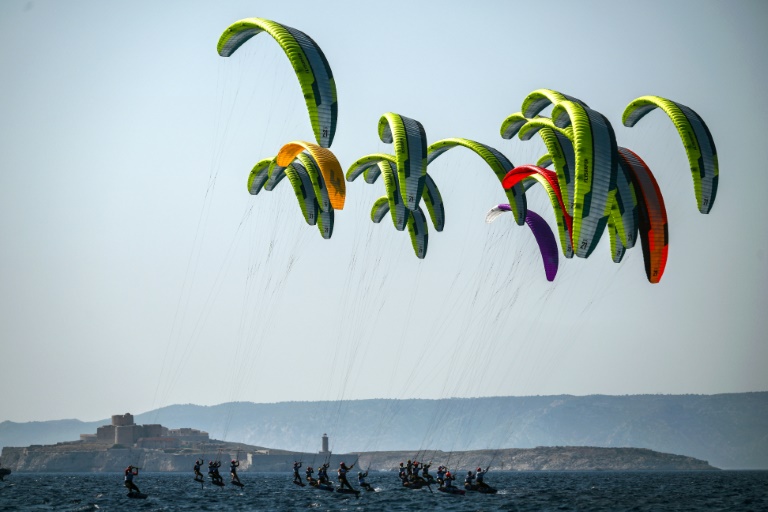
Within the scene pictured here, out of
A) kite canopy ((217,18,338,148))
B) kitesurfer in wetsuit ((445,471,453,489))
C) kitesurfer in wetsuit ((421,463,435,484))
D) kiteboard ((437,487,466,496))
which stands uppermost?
kite canopy ((217,18,338,148))

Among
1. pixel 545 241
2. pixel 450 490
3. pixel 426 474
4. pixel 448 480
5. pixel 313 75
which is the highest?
pixel 313 75

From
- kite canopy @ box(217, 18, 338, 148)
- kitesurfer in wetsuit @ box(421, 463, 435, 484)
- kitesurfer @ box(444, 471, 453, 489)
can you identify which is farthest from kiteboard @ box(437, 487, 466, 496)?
kite canopy @ box(217, 18, 338, 148)

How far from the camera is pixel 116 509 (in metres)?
53.7

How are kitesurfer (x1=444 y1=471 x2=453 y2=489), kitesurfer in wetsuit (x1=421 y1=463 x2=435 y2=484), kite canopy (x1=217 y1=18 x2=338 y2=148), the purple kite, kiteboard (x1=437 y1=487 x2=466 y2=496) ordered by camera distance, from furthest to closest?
kitesurfer in wetsuit (x1=421 y1=463 x2=435 y2=484) < kiteboard (x1=437 y1=487 x2=466 y2=496) < kitesurfer (x1=444 y1=471 x2=453 y2=489) < the purple kite < kite canopy (x1=217 y1=18 x2=338 y2=148)

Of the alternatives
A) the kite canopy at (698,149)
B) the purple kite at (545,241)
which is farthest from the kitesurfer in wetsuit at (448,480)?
the kite canopy at (698,149)

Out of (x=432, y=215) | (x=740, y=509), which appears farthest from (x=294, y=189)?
(x=740, y=509)

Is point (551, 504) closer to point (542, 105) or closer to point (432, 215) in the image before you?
point (432, 215)

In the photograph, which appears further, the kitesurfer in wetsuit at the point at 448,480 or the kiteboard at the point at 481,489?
the kiteboard at the point at 481,489

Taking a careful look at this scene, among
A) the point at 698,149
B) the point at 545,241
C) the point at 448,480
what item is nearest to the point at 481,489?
the point at 448,480

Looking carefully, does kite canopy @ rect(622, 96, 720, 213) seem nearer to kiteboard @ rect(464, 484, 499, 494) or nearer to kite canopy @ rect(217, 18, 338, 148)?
kite canopy @ rect(217, 18, 338, 148)

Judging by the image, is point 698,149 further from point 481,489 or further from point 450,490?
point 450,490

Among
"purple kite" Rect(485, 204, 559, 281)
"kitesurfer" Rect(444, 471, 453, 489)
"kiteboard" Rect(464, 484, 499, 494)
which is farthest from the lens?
"kiteboard" Rect(464, 484, 499, 494)

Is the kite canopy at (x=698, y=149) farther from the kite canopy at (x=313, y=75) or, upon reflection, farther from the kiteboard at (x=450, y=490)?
the kiteboard at (x=450, y=490)

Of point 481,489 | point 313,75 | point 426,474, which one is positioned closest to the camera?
point 313,75
